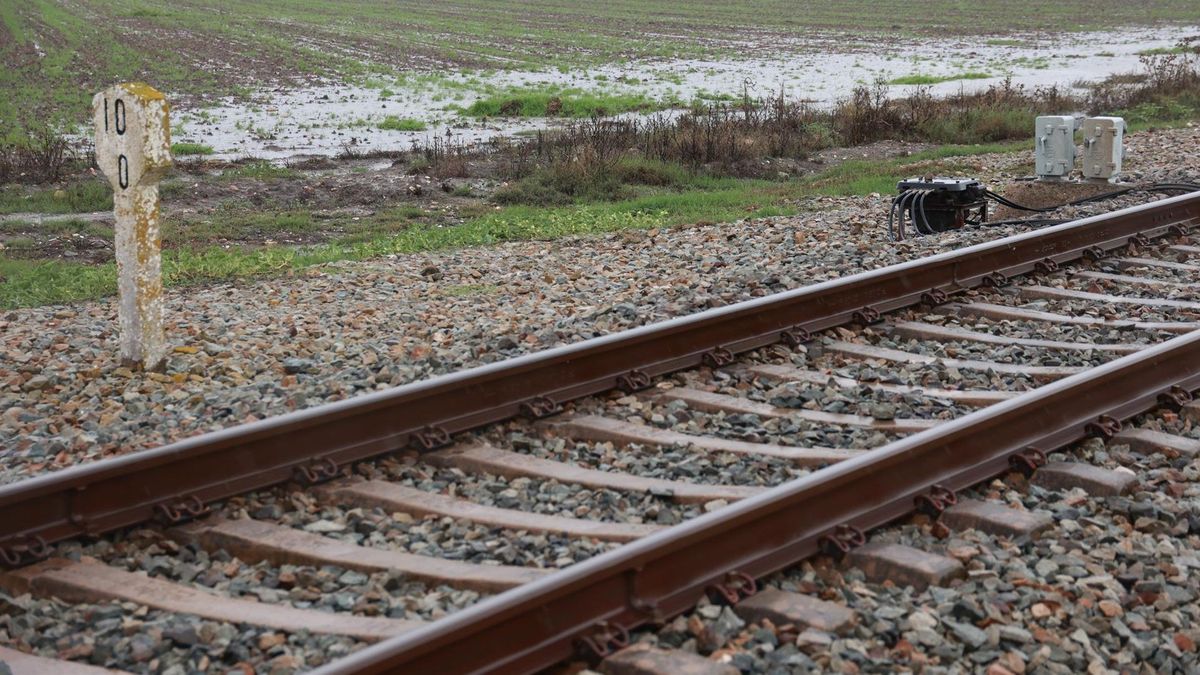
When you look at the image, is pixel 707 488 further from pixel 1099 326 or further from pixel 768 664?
pixel 1099 326

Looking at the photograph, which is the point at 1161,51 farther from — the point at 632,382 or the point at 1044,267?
the point at 632,382

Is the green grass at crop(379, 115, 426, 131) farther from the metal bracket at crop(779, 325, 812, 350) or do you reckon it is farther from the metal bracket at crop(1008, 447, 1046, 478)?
the metal bracket at crop(1008, 447, 1046, 478)

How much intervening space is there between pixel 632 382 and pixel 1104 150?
26.5 feet

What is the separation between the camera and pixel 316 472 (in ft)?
19.0

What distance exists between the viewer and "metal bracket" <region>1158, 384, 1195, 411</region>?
6391 mm

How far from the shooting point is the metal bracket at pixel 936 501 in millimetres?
5188

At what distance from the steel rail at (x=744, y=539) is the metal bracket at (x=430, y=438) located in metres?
1.80

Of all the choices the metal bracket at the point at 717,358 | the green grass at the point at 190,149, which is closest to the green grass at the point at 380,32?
the green grass at the point at 190,149

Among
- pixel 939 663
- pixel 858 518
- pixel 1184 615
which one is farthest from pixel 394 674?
pixel 1184 615

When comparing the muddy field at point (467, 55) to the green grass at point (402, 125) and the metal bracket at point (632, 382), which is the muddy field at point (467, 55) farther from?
the metal bracket at point (632, 382)

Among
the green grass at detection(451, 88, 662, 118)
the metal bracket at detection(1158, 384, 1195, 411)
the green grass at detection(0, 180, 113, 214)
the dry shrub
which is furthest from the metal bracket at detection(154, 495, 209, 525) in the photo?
the green grass at detection(451, 88, 662, 118)

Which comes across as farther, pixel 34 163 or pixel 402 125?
pixel 402 125

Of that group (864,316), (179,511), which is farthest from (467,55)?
(179,511)

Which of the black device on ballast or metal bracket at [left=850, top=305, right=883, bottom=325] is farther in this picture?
the black device on ballast
